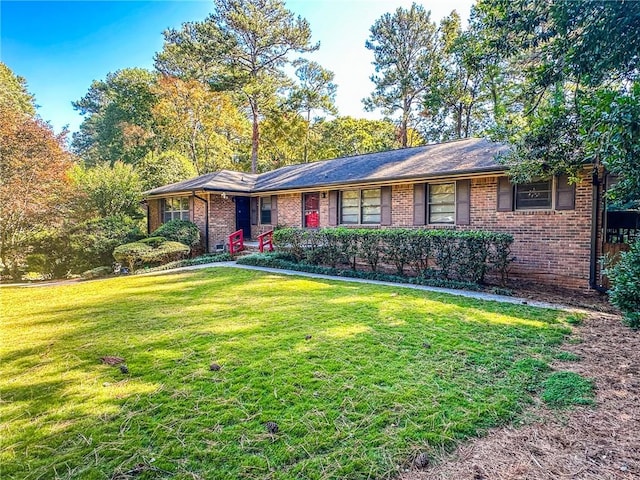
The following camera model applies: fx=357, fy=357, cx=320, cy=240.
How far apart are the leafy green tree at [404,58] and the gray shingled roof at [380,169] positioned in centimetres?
1177

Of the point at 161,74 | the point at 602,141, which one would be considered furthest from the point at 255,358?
the point at 161,74

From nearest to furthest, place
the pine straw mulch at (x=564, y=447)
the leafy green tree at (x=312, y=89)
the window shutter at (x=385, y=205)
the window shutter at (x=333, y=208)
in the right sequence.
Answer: the pine straw mulch at (x=564, y=447)
the window shutter at (x=385, y=205)
the window shutter at (x=333, y=208)
the leafy green tree at (x=312, y=89)

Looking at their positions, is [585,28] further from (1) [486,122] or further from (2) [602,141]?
(1) [486,122]

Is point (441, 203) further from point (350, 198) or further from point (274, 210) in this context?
point (274, 210)

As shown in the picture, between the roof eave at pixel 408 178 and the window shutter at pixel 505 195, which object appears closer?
the roof eave at pixel 408 178

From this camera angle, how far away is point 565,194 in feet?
27.8

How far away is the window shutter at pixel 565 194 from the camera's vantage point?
27.5ft

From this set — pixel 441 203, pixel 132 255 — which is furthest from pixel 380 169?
pixel 132 255

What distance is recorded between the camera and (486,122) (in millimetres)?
23750

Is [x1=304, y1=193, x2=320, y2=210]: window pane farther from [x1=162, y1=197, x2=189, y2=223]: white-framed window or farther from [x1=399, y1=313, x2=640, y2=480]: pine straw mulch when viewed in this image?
[x1=399, y1=313, x2=640, y2=480]: pine straw mulch

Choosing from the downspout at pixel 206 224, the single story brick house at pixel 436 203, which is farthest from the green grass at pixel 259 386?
the downspout at pixel 206 224

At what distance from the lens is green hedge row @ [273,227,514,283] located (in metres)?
8.27

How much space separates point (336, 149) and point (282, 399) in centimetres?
2888

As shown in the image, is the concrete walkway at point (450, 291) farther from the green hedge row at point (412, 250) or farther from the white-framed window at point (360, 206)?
the white-framed window at point (360, 206)
